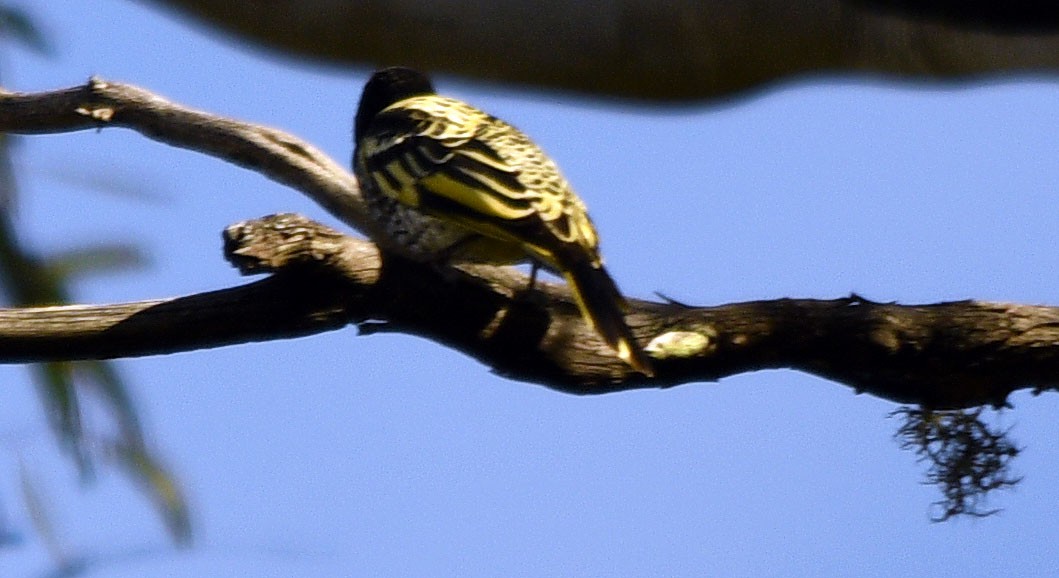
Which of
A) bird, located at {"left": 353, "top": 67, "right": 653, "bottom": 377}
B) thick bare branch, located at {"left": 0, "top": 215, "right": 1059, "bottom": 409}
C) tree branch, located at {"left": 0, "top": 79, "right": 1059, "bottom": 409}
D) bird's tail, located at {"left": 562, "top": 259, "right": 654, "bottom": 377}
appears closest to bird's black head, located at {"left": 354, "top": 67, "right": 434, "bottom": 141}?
bird, located at {"left": 353, "top": 67, "right": 653, "bottom": 377}

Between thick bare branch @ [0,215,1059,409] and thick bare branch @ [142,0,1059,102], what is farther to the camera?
thick bare branch @ [0,215,1059,409]

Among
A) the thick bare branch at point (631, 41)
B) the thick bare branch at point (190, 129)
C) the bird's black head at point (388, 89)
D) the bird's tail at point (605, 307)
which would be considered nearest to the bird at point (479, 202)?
the bird's tail at point (605, 307)

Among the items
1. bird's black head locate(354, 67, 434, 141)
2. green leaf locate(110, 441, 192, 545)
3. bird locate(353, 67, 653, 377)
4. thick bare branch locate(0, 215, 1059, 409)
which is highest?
bird's black head locate(354, 67, 434, 141)

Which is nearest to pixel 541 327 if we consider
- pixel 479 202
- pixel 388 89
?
pixel 479 202

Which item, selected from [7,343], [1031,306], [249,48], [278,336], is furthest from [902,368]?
[7,343]

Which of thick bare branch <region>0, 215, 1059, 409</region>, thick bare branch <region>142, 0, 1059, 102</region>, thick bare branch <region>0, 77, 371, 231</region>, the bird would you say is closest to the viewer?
thick bare branch <region>142, 0, 1059, 102</region>

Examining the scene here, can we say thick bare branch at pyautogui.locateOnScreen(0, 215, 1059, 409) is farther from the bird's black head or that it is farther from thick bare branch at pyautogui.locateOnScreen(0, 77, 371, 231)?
the bird's black head
